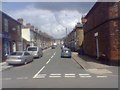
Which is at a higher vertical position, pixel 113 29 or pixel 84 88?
pixel 113 29

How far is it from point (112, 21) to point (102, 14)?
3.19 metres

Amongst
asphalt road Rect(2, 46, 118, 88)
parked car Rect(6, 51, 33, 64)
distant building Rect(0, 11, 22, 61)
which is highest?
distant building Rect(0, 11, 22, 61)

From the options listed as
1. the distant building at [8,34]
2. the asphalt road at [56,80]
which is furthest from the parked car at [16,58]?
the asphalt road at [56,80]

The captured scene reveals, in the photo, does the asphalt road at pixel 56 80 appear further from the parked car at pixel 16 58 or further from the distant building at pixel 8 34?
the distant building at pixel 8 34

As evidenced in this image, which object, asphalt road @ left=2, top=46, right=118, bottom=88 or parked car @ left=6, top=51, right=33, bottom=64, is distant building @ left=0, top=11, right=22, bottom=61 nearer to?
parked car @ left=6, top=51, right=33, bottom=64

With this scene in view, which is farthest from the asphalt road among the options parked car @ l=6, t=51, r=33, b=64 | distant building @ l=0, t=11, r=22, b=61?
distant building @ l=0, t=11, r=22, b=61

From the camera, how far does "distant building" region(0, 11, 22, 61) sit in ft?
113

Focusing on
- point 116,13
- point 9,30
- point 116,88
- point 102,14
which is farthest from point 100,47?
point 116,88

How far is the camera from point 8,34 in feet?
125

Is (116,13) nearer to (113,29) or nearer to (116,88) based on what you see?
(113,29)

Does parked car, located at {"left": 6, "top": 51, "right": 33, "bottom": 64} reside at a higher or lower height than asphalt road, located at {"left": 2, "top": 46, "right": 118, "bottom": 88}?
higher

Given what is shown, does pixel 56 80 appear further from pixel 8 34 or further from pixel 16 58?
pixel 8 34

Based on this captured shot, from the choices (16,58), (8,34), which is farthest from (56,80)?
(8,34)

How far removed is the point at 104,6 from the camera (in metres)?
27.1
